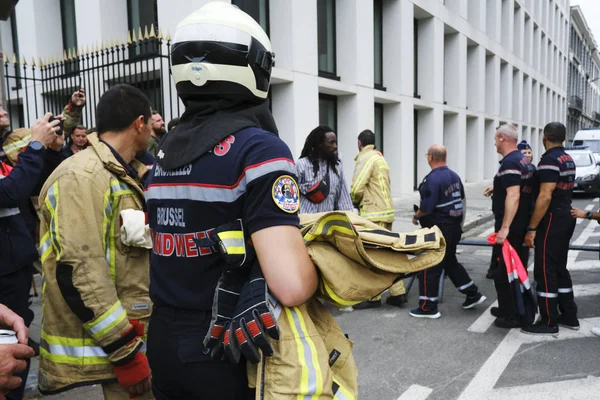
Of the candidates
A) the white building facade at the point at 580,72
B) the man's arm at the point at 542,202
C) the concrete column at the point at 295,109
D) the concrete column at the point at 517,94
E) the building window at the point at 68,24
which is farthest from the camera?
the white building facade at the point at 580,72

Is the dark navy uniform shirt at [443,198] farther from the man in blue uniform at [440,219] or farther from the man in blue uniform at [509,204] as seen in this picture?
the man in blue uniform at [509,204]

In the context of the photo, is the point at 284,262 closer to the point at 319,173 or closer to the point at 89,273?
the point at 89,273

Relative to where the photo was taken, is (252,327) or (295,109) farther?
(295,109)

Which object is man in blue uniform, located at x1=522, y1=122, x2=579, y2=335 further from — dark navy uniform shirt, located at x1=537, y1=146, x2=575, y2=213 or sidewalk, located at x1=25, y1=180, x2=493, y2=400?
sidewalk, located at x1=25, y1=180, x2=493, y2=400

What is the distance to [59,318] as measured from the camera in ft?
7.37

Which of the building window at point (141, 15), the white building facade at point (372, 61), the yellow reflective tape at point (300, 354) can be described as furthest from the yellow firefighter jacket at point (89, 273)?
the building window at point (141, 15)

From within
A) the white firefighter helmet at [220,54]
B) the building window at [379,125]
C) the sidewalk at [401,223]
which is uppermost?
the building window at [379,125]

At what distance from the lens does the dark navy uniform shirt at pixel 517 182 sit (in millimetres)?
5008

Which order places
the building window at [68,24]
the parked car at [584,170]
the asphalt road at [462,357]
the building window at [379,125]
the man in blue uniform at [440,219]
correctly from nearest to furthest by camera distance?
the asphalt road at [462,357], the man in blue uniform at [440,219], the building window at [68,24], the building window at [379,125], the parked car at [584,170]

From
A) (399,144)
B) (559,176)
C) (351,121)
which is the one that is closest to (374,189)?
(559,176)

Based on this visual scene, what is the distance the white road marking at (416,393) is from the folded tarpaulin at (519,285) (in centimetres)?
166

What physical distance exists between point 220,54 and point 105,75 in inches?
380

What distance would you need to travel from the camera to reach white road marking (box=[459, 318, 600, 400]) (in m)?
3.68

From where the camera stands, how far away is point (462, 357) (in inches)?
172
